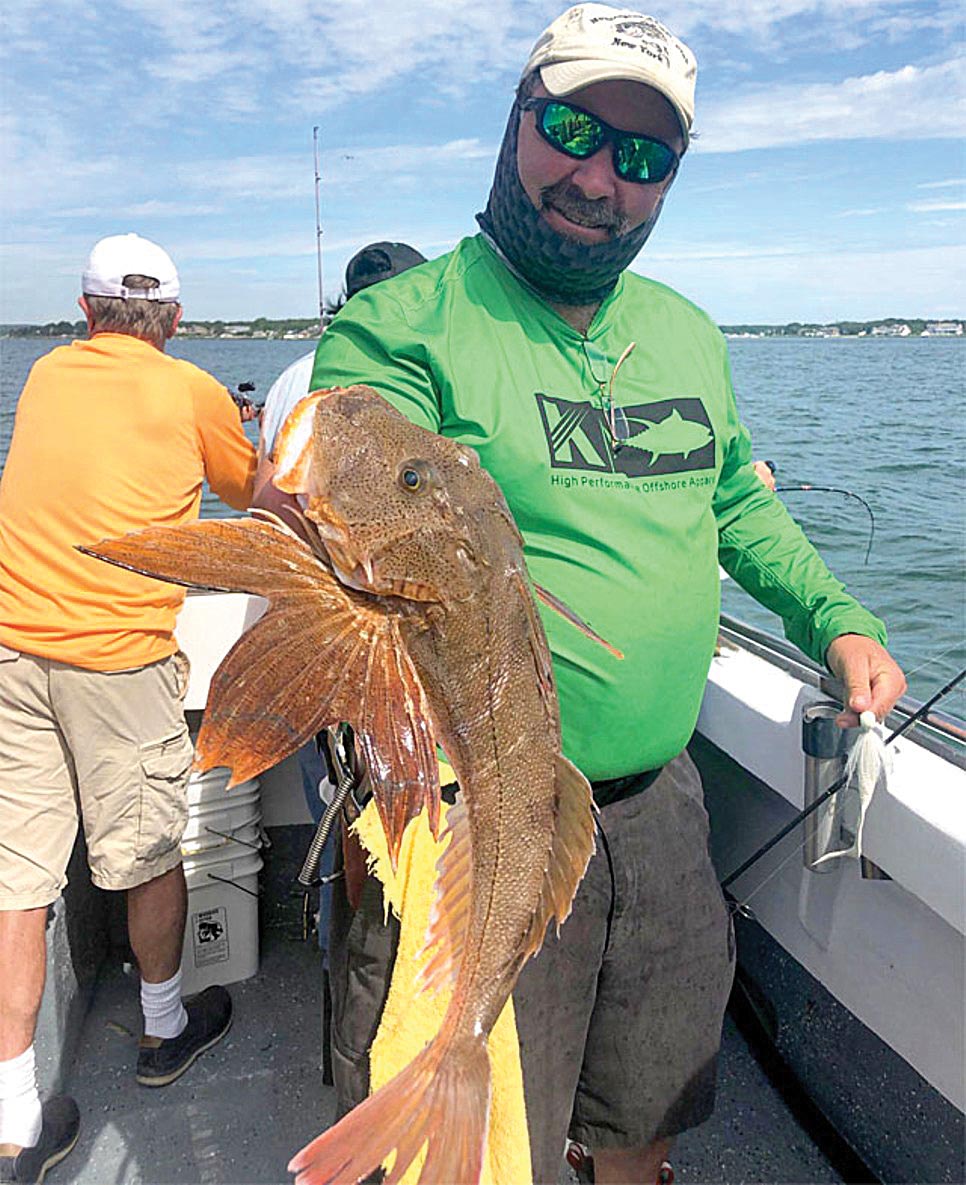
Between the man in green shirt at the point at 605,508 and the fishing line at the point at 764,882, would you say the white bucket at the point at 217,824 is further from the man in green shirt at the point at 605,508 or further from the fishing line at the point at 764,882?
the fishing line at the point at 764,882

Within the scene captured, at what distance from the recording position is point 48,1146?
2793 millimetres

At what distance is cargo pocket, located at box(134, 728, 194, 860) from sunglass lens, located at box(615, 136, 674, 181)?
2132mm

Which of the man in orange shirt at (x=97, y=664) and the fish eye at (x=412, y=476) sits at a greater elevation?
the fish eye at (x=412, y=476)

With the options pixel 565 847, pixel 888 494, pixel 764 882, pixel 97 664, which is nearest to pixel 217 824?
pixel 97 664

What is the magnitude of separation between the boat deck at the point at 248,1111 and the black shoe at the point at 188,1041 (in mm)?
40

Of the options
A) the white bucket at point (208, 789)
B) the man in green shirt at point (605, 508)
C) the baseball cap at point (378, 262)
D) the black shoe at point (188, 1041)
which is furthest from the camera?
the baseball cap at point (378, 262)

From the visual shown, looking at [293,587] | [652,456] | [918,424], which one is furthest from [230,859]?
[918,424]

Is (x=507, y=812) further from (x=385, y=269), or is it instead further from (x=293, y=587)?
(x=385, y=269)

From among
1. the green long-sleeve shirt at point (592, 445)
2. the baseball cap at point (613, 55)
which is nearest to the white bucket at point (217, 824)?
the green long-sleeve shirt at point (592, 445)

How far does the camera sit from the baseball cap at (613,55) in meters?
1.97

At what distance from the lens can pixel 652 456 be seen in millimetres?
2117

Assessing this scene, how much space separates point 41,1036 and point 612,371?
258cm

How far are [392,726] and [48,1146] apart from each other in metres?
2.32

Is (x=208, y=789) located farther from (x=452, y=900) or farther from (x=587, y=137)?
(x=587, y=137)
